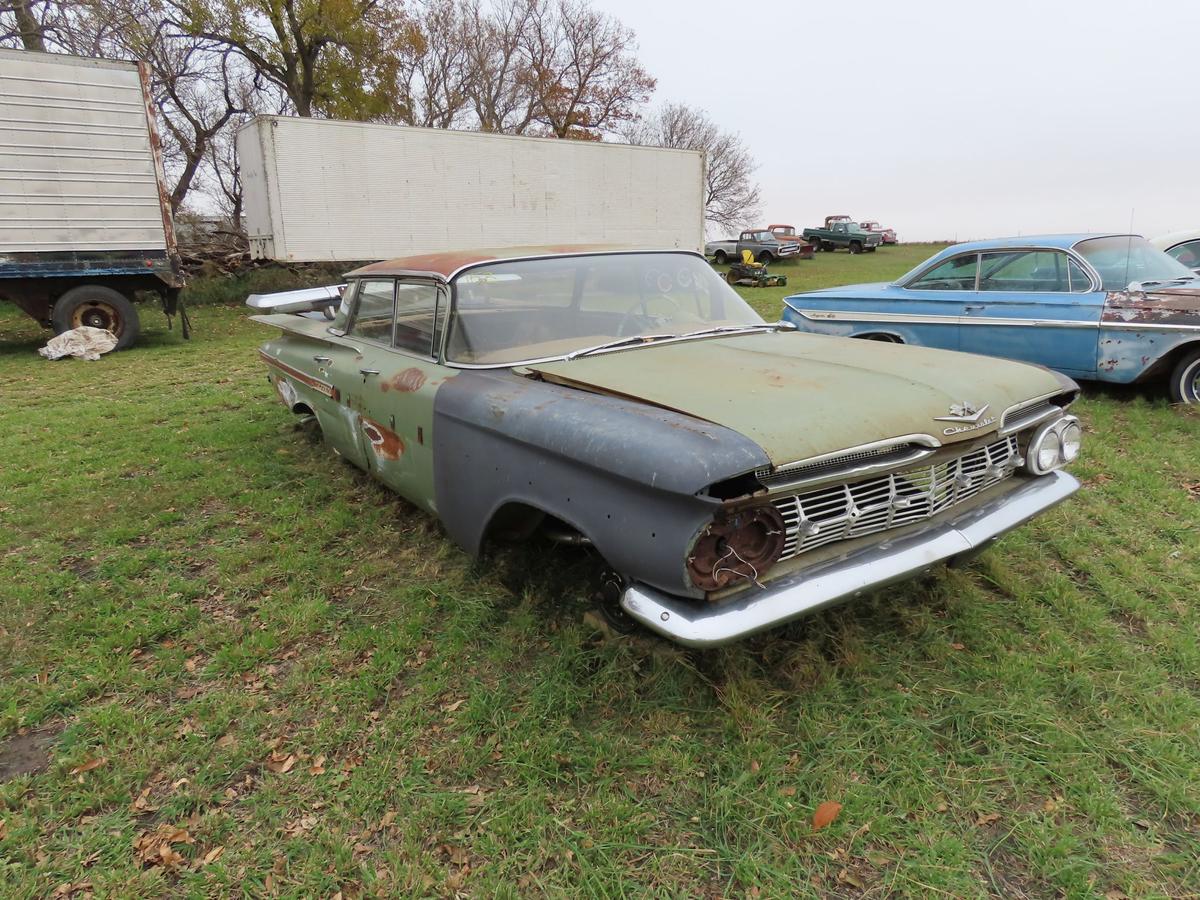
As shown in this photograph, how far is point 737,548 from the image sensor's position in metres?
2.07

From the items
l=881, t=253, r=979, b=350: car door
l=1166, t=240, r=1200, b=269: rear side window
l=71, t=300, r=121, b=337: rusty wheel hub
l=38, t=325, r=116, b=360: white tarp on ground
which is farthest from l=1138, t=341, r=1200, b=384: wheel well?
l=71, t=300, r=121, b=337: rusty wheel hub

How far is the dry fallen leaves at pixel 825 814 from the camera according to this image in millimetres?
2008

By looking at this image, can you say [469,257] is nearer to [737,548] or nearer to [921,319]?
[737,548]

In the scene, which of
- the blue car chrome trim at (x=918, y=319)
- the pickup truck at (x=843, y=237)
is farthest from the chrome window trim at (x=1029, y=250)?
the pickup truck at (x=843, y=237)

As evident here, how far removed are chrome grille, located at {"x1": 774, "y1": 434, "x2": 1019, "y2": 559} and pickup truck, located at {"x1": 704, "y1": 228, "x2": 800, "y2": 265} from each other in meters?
23.9

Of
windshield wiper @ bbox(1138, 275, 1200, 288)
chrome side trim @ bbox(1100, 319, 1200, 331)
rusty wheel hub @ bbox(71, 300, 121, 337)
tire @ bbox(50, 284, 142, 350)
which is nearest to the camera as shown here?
chrome side trim @ bbox(1100, 319, 1200, 331)

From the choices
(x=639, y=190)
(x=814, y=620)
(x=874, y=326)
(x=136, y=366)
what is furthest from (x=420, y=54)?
(x=814, y=620)

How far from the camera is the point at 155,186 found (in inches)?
384

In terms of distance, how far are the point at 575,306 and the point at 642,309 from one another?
0.34 metres

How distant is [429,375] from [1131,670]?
294 centimetres

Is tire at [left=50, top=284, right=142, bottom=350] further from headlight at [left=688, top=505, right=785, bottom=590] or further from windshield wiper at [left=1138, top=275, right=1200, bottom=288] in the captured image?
windshield wiper at [left=1138, top=275, right=1200, bottom=288]

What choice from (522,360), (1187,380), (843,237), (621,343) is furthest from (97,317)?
(843,237)

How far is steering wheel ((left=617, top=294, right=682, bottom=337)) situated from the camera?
334 centimetres

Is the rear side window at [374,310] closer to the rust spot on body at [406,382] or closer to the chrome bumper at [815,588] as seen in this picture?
the rust spot on body at [406,382]
